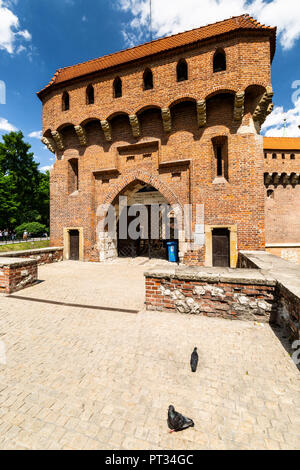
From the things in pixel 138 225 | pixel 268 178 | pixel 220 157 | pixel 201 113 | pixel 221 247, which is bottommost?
pixel 221 247

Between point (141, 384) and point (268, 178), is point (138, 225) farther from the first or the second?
point (141, 384)

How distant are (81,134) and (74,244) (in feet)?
21.1

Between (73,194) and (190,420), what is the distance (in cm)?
1230

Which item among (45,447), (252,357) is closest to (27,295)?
(45,447)

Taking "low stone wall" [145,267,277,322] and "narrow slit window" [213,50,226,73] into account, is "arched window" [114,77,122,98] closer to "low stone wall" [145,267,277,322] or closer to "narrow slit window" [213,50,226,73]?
"narrow slit window" [213,50,226,73]

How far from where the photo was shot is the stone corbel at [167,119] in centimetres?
973

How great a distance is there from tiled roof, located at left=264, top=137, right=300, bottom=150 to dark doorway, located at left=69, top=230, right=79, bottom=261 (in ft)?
58.5

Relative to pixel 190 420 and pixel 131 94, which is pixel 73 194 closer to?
pixel 131 94

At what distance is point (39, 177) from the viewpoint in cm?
3303

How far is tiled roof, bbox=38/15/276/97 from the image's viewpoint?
9.04 meters

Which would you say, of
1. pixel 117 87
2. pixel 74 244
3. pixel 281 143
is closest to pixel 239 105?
pixel 117 87

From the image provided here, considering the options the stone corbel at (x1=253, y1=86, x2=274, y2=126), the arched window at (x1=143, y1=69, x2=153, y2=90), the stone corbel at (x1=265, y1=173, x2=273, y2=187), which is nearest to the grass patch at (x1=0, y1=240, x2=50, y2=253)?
the arched window at (x1=143, y1=69, x2=153, y2=90)

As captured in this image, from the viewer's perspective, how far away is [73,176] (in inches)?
505
